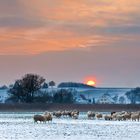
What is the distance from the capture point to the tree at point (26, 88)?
471ft

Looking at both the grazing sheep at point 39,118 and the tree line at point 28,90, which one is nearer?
the grazing sheep at point 39,118

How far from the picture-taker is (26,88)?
145m

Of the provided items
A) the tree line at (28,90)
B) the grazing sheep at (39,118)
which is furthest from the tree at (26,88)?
the grazing sheep at (39,118)

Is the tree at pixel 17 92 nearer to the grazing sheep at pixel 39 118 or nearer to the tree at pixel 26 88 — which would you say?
the tree at pixel 26 88

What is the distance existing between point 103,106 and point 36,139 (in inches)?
3581

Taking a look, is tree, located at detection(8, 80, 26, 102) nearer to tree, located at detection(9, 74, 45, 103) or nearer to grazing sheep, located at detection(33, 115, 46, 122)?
tree, located at detection(9, 74, 45, 103)

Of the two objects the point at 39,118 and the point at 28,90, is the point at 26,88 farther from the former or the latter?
the point at 39,118

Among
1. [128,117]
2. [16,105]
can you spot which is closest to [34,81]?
[16,105]

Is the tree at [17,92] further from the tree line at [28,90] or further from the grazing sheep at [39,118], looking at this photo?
the grazing sheep at [39,118]

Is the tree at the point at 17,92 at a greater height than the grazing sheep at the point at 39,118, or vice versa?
the tree at the point at 17,92

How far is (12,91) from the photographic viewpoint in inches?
5861

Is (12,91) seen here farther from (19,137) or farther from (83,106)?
(19,137)

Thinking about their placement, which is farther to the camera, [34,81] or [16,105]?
[34,81]

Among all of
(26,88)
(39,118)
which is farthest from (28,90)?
(39,118)
